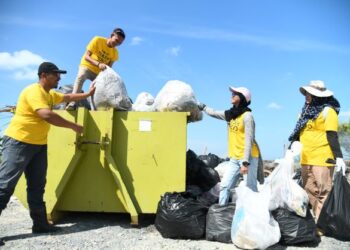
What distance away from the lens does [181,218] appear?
374 cm

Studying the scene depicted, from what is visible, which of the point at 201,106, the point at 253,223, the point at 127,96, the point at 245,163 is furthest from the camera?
the point at 201,106

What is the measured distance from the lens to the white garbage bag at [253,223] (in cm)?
341

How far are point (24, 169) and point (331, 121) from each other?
3.20 m

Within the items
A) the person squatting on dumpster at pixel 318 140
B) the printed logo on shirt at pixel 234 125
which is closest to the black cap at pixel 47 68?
the printed logo on shirt at pixel 234 125

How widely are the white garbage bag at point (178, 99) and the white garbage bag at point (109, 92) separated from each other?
1.44 feet

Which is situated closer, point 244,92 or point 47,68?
point 47,68

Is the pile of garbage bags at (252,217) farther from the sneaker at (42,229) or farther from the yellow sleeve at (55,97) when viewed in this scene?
the yellow sleeve at (55,97)

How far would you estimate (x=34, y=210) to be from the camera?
3883 millimetres

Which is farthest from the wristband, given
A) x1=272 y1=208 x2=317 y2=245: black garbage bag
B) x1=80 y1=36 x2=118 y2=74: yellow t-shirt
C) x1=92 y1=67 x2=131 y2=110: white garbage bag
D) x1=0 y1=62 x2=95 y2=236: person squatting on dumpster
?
x1=80 y1=36 x2=118 y2=74: yellow t-shirt

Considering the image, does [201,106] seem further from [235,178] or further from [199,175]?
[235,178]

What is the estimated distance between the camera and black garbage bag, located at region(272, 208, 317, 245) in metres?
3.64

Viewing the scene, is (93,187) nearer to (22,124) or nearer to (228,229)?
(22,124)

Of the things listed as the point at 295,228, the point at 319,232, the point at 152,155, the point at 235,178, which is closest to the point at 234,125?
the point at 235,178

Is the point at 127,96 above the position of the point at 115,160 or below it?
above
